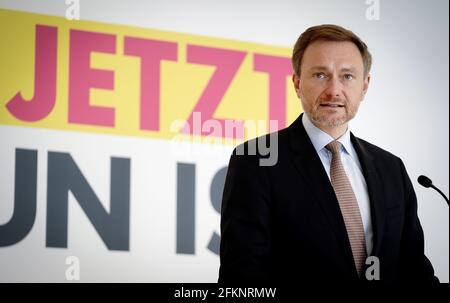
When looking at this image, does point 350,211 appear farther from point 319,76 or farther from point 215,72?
point 215,72

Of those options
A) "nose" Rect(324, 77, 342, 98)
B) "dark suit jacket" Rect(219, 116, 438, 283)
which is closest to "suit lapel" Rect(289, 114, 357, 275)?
"dark suit jacket" Rect(219, 116, 438, 283)

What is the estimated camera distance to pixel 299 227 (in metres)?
2.07

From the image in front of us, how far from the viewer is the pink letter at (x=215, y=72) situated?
4.28 meters

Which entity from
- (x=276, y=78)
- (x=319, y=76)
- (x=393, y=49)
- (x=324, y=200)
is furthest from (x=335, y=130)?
(x=393, y=49)

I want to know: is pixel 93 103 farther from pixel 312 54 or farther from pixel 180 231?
pixel 312 54

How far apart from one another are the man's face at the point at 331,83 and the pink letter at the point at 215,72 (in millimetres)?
1968

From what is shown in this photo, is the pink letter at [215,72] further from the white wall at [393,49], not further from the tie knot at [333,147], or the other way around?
the tie knot at [333,147]

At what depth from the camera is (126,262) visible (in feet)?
13.3

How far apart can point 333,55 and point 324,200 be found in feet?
1.44

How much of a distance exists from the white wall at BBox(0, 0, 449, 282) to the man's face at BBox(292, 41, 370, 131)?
2137mm

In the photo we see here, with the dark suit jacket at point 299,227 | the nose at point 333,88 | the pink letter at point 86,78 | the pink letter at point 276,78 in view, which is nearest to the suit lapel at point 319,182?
the dark suit jacket at point 299,227

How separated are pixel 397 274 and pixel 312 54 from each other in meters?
0.67

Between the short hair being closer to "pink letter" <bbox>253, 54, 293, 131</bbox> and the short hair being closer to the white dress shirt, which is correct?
the white dress shirt

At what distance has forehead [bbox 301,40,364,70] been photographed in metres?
2.27
